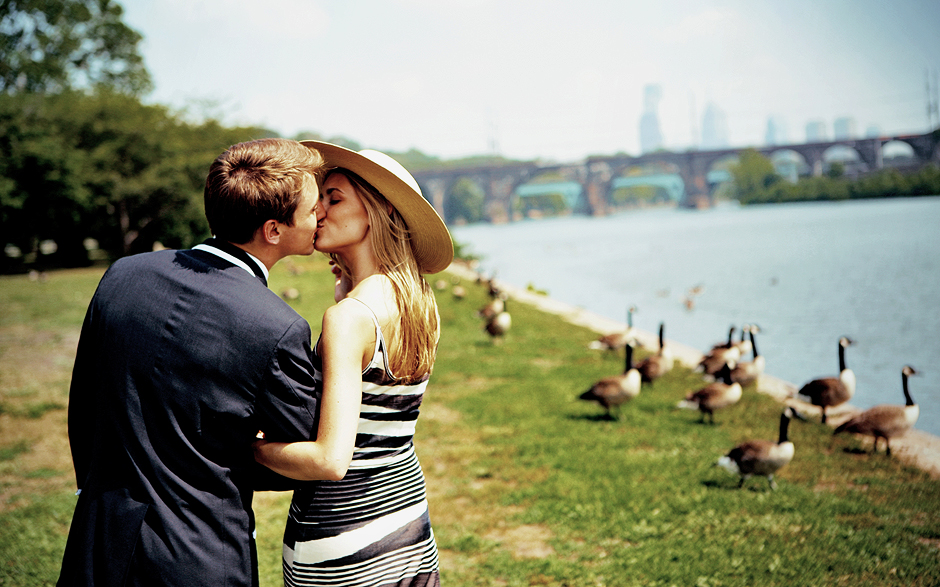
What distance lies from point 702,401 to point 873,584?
11.7ft

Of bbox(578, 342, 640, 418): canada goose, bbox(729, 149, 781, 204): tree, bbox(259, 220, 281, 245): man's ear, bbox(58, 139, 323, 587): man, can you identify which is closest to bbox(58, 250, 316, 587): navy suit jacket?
bbox(58, 139, 323, 587): man

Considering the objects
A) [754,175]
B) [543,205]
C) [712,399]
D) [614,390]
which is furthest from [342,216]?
[543,205]

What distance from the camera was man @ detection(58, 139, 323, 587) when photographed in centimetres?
168

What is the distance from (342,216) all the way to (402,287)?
0.99ft

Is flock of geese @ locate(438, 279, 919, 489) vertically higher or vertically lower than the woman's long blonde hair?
lower

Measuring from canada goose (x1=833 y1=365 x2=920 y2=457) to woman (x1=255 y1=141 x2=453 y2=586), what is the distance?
6.38 meters

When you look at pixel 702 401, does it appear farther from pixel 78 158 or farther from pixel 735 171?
pixel 735 171

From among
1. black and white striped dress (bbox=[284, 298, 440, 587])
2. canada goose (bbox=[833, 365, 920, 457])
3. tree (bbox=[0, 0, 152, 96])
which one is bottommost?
canada goose (bbox=[833, 365, 920, 457])

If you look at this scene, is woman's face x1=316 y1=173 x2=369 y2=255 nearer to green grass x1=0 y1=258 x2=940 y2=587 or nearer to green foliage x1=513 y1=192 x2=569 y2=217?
green grass x1=0 y1=258 x2=940 y2=587

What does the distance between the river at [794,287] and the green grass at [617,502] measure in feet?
12.9

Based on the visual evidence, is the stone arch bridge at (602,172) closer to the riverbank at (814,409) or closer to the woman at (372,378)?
the riverbank at (814,409)

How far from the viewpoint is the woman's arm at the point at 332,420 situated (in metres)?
1.77

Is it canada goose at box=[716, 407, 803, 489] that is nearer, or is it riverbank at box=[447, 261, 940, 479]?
canada goose at box=[716, 407, 803, 489]

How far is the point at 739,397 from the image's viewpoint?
328 inches
